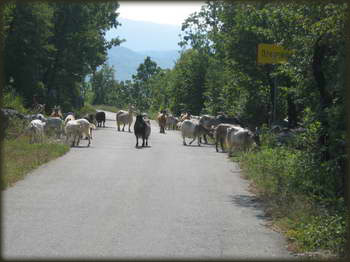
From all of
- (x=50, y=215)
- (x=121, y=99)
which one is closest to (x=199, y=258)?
(x=50, y=215)

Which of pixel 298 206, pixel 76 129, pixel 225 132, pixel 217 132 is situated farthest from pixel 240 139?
pixel 298 206

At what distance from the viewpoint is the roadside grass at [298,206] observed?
30.2 ft

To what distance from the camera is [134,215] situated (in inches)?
442

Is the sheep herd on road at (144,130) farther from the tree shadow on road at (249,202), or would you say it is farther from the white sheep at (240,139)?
the tree shadow on road at (249,202)

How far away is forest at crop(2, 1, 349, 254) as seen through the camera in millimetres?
11898

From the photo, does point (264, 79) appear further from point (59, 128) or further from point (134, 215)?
point (134, 215)

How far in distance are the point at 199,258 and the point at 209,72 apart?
4187 cm

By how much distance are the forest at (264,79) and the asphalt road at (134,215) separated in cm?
80

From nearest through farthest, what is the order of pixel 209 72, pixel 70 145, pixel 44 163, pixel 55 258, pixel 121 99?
pixel 55 258
pixel 44 163
pixel 70 145
pixel 209 72
pixel 121 99

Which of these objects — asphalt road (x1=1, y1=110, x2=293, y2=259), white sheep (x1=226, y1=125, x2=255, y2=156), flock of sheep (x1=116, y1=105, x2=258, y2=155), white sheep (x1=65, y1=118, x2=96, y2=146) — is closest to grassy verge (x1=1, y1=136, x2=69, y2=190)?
asphalt road (x1=1, y1=110, x2=293, y2=259)

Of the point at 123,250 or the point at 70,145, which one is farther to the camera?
the point at 70,145

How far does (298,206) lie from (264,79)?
18792 millimetres

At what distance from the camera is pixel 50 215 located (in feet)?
36.1

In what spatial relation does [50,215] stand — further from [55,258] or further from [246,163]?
[246,163]
